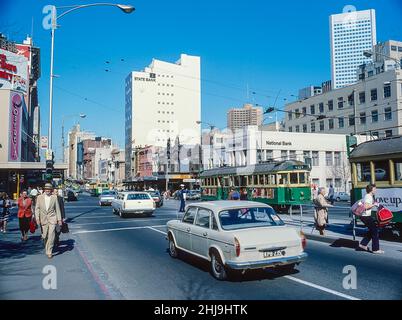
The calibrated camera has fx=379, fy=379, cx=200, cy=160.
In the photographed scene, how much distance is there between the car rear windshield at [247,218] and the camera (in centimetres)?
799

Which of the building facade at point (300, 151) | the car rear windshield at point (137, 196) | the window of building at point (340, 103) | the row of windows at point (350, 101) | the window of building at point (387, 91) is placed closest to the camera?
the car rear windshield at point (137, 196)

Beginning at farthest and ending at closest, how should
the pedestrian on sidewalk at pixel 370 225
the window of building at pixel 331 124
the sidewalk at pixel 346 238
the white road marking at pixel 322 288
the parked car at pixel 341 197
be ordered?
the window of building at pixel 331 124 → the parked car at pixel 341 197 → the sidewalk at pixel 346 238 → the pedestrian on sidewalk at pixel 370 225 → the white road marking at pixel 322 288

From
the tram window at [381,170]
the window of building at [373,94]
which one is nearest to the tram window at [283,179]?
the tram window at [381,170]

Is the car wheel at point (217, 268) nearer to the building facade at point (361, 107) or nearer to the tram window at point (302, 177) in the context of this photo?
the tram window at point (302, 177)

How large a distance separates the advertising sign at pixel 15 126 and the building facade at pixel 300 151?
30652 mm

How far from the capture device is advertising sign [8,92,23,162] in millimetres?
54531

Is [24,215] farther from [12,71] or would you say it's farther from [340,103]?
[12,71]

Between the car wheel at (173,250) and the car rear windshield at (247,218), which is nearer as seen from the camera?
the car rear windshield at (247,218)

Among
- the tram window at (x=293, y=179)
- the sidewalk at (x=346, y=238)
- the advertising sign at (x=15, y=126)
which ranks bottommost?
the sidewalk at (x=346, y=238)

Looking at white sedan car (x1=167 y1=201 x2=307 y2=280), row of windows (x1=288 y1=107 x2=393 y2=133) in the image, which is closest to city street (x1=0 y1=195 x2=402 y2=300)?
white sedan car (x1=167 y1=201 x2=307 y2=280)

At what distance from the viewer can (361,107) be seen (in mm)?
57500

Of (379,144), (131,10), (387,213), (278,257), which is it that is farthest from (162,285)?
(131,10)

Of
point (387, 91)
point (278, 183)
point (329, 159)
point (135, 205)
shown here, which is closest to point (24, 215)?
point (135, 205)
